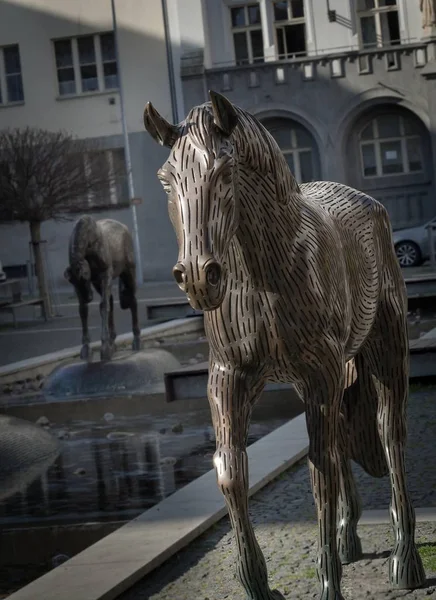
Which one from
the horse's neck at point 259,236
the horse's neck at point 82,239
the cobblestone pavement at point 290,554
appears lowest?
the cobblestone pavement at point 290,554

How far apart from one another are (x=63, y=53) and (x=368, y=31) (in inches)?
274

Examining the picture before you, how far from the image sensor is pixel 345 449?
15.1 ft

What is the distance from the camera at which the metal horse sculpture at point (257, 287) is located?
3.29 meters

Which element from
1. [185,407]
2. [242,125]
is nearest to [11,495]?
[185,407]

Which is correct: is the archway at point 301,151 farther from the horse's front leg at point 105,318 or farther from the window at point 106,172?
the horse's front leg at point 105,318

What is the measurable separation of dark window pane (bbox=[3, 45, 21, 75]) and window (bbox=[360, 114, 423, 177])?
25.4ft

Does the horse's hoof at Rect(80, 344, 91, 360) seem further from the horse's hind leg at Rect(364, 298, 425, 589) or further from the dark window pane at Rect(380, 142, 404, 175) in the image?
the dark window pane at Rect(380, 142, 404, 175)

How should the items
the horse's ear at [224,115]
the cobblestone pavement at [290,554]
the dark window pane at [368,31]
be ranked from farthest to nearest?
the dark window pane at [368,31] → the cobblestone pavement at [290,554] → the horse's ear at [224,115]

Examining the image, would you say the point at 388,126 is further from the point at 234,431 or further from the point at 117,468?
the point at 234,431

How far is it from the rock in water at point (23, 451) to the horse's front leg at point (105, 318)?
15.2 ft

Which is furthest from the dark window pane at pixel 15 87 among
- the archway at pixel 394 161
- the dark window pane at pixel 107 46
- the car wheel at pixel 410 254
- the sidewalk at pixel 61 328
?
the car wheel at pixel 410 254

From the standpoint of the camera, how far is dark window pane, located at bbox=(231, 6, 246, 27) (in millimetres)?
26781

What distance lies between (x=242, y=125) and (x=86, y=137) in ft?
79.6

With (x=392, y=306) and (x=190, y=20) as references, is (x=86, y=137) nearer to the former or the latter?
(x=190, y=20)
